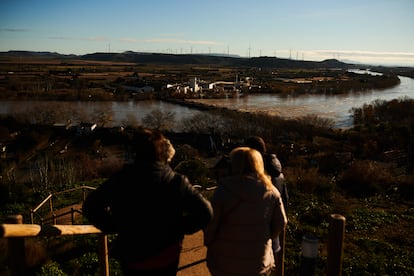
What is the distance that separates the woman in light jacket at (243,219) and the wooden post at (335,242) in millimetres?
541

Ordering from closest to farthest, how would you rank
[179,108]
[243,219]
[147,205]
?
[147,205] < [243,219] < [179,108]

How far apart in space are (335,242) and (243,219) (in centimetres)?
90

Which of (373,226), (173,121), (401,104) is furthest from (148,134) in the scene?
(401,104)

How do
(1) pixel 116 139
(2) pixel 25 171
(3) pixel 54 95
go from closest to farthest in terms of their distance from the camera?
1. (2) pixel 25 171
2. (1) pixel 116 139
3. (3) pixel 54 95

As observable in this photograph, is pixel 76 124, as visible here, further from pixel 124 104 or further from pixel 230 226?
pixel 230 226

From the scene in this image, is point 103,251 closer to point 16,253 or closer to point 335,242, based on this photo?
point 16,253

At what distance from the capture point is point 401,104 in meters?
42.6

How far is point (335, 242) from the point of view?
2986 mm

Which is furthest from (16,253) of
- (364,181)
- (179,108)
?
(179,108)

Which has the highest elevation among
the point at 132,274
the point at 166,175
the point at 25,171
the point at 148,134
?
the point at 148,134

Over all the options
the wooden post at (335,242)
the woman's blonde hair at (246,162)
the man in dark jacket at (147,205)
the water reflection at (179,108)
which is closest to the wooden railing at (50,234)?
the wooden post at (335,242)

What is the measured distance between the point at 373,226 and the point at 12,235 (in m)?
7.15

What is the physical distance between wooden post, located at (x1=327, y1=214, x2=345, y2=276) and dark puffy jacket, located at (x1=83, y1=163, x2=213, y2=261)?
44.9 inches

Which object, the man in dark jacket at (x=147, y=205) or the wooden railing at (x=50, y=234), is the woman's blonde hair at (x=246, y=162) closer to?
the man in dark jacket at (x=147, y=205)
